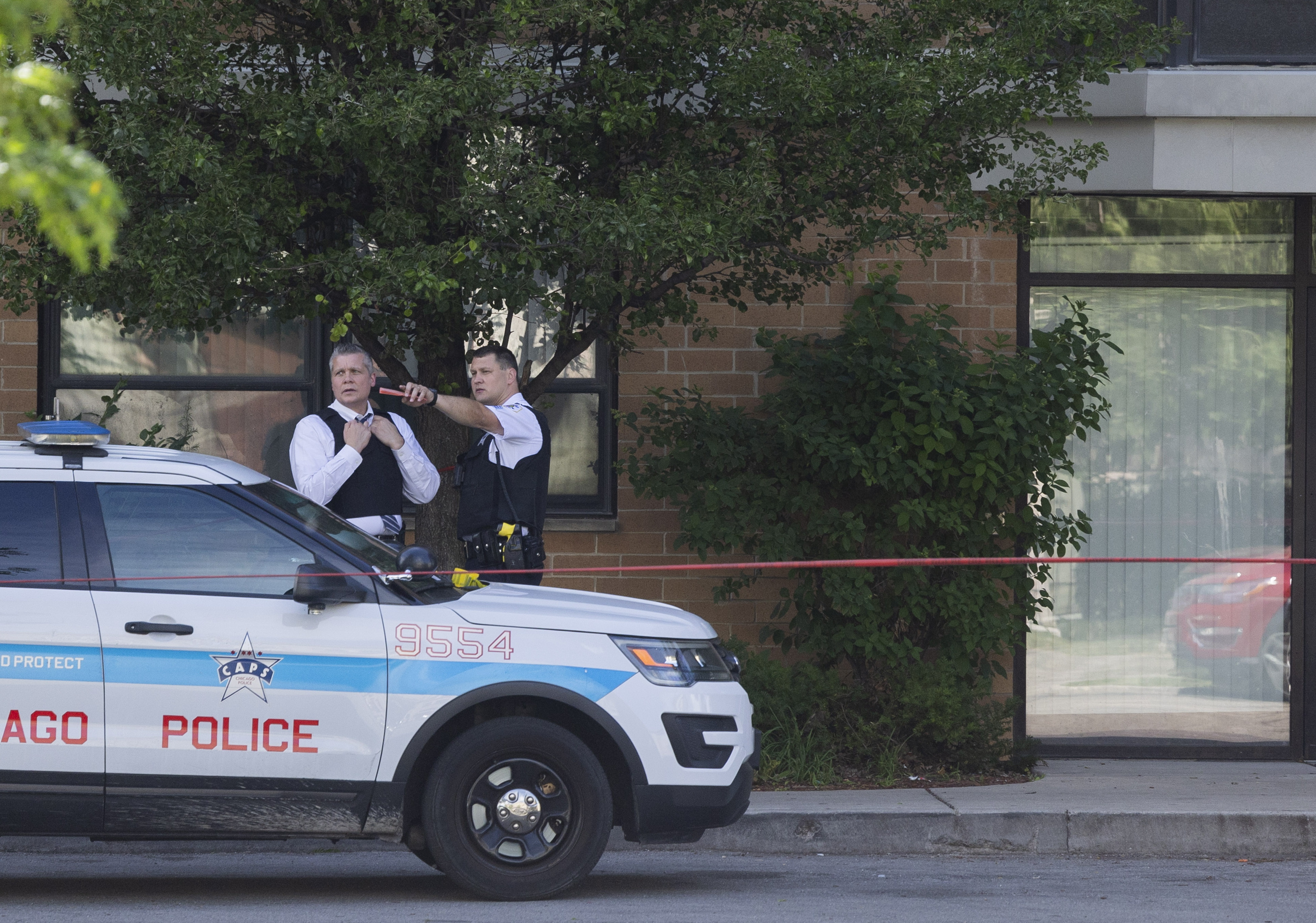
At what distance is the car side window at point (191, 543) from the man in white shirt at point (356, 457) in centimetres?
128

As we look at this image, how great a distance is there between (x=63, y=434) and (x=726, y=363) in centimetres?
502

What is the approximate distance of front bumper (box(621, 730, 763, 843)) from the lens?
19.2 feet

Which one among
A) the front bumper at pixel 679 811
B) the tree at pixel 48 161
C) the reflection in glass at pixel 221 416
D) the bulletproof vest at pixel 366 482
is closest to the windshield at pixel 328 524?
the bulletproof vest at pixel 366 482

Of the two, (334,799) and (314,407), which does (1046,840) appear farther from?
(314,407)

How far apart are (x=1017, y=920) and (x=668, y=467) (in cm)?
412

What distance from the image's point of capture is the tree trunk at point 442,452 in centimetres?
803

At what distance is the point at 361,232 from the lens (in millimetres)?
7352

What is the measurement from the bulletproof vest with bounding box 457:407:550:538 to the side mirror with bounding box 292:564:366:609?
1748mm

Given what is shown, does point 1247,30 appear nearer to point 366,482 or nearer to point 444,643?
point 366,482

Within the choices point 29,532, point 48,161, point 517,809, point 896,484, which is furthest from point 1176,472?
point 48,161

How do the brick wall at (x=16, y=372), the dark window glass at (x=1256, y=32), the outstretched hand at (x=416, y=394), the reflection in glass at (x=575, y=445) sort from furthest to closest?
the reflection in glass at (x=575, y=445)
the brick wall at (x=16, y=372)
the dark window glass at (x=1256, y=32)
the outstretched hand at (x=416, y=394)

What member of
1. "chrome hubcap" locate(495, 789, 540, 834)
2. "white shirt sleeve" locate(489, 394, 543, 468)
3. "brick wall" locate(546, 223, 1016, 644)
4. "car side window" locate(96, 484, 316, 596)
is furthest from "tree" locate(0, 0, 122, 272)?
"brick wall" locate(546, 223, 1016, 644)

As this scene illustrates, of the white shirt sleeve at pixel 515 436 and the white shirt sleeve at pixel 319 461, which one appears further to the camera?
A: the white shirt sleeve at pixel 515 436

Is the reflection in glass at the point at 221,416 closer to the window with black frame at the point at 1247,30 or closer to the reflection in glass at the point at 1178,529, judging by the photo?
the reflection in glass at the point at 1178,529
